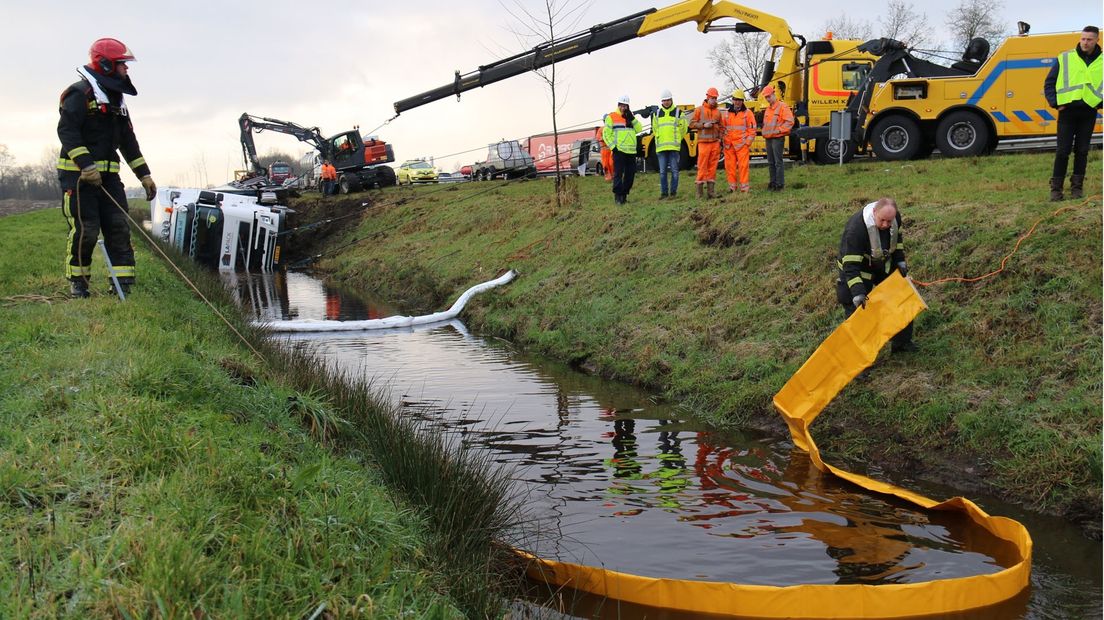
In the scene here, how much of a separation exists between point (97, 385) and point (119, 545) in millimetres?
2302

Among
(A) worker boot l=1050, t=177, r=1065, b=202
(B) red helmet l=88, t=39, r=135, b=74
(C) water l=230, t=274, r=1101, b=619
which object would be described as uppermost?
(B) red helmet l=88, t=39, r=135, b=74

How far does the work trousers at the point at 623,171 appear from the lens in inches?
703

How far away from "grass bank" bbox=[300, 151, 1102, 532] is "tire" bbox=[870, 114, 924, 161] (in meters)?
1.85

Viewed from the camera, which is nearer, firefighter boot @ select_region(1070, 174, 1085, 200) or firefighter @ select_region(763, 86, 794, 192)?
firefighter boot @ select_region(1070, 174, 1085, 200)

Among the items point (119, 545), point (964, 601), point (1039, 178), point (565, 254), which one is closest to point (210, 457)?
point (119, 545)

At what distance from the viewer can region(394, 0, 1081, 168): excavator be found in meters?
18.3

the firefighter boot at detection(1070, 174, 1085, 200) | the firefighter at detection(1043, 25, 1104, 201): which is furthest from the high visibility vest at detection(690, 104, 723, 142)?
the firefighter boot at detection(1070, 174, 1085, 200)

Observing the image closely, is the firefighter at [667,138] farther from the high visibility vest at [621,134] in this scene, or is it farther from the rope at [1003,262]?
the rope at [1003,262]

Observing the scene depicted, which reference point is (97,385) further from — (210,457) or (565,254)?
(565,254)

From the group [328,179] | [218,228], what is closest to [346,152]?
[328,179]

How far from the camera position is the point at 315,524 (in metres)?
3.86

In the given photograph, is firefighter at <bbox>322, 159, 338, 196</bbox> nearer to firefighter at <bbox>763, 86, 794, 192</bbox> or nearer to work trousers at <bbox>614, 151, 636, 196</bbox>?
work trousers at <bbox>614, 151, 636, 196</bbox>

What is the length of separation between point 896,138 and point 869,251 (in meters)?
12.6

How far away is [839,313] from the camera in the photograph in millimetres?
9312
